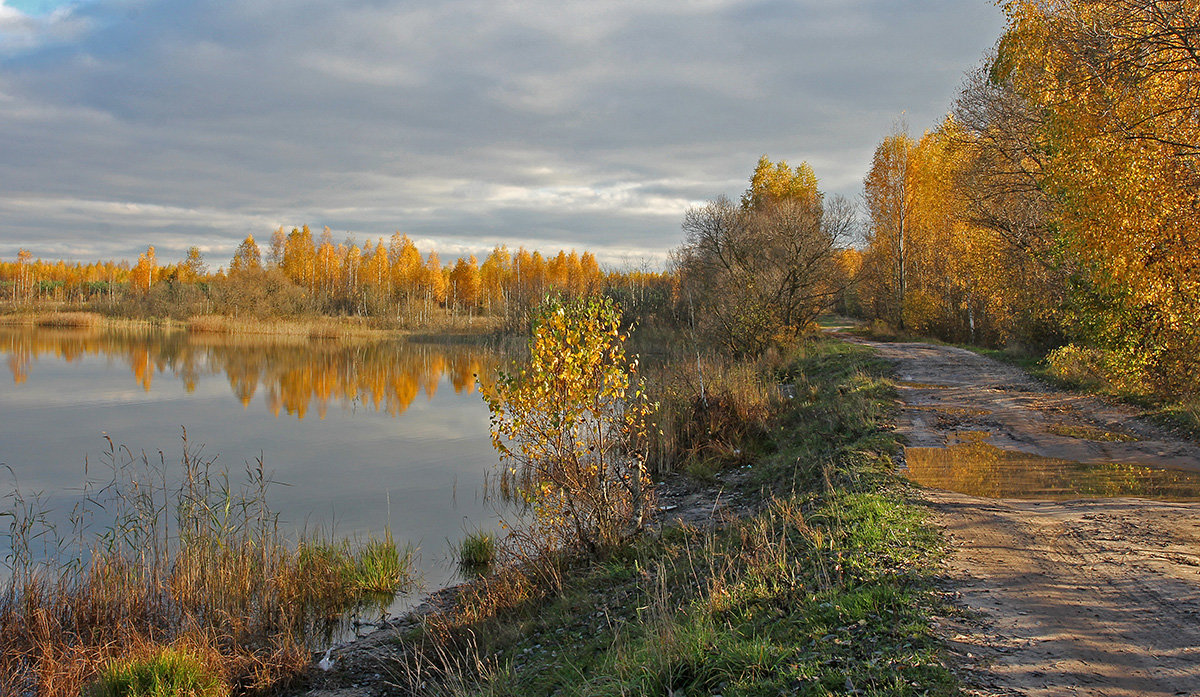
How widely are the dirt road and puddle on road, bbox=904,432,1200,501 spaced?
8.4 inches

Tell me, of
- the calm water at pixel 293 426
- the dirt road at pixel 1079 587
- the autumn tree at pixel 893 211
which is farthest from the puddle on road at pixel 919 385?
the autumn tree at pixel 893 211

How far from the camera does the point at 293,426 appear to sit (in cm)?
1975

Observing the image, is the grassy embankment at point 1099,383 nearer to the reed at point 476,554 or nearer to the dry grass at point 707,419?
the dry grass at point 707,419

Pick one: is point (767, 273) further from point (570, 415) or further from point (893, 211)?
point (570, 415)

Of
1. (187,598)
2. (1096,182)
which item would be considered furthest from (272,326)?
(1096,182)

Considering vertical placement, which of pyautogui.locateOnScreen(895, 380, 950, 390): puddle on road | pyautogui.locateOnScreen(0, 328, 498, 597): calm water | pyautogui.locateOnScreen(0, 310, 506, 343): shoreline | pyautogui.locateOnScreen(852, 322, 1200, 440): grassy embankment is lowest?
pyautogui.locateOnScreen(0, 328, 498, 597): calm water

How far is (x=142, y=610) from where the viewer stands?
7.36m

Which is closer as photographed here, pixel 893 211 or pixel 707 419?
pixel 707 419

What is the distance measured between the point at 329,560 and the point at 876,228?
37.3 metres

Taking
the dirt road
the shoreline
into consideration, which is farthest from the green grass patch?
the shoreline

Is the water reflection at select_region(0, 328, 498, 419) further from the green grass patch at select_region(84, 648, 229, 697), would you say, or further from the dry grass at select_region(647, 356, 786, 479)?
the green grass patch at select_region(84, 648, 229, 697)

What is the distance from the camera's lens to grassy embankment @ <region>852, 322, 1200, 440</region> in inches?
451

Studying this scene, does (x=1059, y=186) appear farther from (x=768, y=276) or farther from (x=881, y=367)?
(x=768, y=276)

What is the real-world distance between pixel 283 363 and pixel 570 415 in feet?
104
